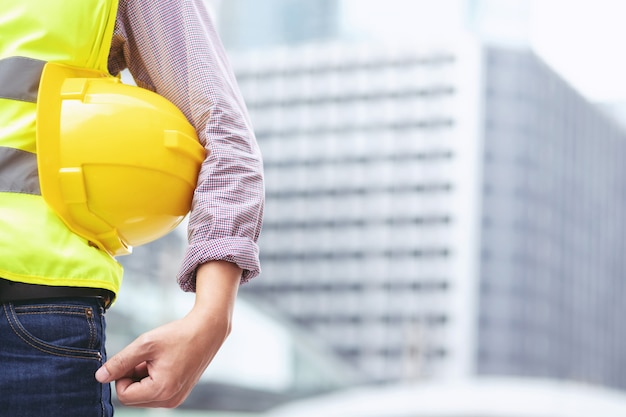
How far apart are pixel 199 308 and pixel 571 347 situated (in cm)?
6893

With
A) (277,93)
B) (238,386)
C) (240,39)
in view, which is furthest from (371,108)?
(238,386)

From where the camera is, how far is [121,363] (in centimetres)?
92

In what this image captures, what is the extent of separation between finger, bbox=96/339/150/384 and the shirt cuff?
0.11 m

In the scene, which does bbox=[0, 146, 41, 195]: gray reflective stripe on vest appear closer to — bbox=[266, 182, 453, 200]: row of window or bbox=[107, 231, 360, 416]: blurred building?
bbox=[107, 231, 360, 416]: blurred building

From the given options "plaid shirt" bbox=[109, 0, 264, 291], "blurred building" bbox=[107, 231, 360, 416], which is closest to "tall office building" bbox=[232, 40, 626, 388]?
"blurred building" bbox=[107, 231, 360, 416]

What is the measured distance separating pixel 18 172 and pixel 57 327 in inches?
6.1

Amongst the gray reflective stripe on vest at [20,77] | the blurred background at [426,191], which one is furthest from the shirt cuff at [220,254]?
the blurred background at [426,191]

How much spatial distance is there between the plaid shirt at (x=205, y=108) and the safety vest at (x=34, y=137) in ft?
0.24

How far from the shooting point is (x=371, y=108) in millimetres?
64812

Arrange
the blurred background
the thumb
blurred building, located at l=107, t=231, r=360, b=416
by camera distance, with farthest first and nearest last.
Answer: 1. the blurred background
2. blurred building, located at l=107, t=231, r=360, b=416
3. the thumb

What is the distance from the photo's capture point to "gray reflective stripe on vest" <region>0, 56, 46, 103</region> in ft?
3.32

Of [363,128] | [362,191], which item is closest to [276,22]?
[363,128]

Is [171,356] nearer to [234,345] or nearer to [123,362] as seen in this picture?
[123,362]

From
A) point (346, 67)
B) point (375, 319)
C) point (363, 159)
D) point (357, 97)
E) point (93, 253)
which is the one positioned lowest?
point (375, 319)
